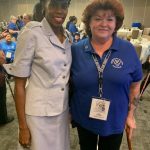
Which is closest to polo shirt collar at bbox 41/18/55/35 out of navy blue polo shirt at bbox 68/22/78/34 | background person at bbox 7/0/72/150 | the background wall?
background person at bbox 7/0/72/150

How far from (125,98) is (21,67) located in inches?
26.4

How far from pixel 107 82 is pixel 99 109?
195 mm

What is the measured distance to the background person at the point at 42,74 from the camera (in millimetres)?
1362

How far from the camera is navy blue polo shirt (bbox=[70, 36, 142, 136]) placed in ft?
4.66

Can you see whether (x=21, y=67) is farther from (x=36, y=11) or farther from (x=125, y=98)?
(x=125, y=98)

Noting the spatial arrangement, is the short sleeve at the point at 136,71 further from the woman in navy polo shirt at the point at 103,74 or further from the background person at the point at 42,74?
the background person at the point at 42,74

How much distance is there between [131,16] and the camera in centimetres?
1198

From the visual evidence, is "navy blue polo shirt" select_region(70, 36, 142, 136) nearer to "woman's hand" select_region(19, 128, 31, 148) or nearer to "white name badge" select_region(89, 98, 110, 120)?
"white name badge" select_region(89, 98, 110, 120)

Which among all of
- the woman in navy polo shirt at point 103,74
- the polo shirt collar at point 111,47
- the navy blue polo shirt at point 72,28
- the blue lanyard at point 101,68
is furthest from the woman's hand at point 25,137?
the navy blue polo shirt at point 72,28

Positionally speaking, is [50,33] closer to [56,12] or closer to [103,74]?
[56,12]

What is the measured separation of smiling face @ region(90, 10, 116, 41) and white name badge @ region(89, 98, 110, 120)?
1.26 feet

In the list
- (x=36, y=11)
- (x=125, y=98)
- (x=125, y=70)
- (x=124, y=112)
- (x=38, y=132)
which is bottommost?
(x=38, y=132)

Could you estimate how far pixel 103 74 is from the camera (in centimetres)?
141

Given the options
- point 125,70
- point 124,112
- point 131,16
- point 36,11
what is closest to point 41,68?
point 36,11
